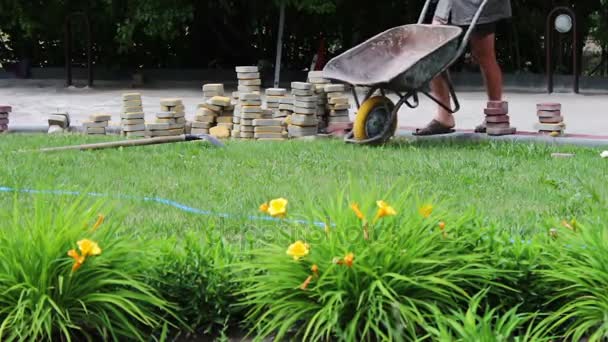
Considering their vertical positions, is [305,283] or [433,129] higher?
[433,129]

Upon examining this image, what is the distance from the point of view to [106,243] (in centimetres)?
357

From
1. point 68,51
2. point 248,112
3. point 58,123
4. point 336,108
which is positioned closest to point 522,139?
point 336,108

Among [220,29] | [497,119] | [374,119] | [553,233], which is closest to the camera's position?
[553,233]

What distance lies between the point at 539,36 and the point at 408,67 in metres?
8.65

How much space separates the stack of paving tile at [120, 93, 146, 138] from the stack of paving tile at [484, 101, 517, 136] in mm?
3129

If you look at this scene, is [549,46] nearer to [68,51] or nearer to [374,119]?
[374,119]

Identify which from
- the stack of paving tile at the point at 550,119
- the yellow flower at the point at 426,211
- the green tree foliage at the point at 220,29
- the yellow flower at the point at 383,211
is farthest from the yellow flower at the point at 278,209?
the green tree foliage at the point at 220,29

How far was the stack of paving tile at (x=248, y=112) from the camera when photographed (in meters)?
9.43

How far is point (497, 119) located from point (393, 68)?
1.02 m

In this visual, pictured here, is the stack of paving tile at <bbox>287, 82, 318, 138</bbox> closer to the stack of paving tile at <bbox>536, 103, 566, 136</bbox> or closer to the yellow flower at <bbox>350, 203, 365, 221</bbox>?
the stack of paving tile at <bbox>536, 103, 566, 136</bbox>

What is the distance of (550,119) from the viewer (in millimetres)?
8984

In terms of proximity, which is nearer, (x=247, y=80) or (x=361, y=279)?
(x=361, y=279)

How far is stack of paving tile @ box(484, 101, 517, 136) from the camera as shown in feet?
29.4

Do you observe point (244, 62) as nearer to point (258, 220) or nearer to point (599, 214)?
point (258, 220)
